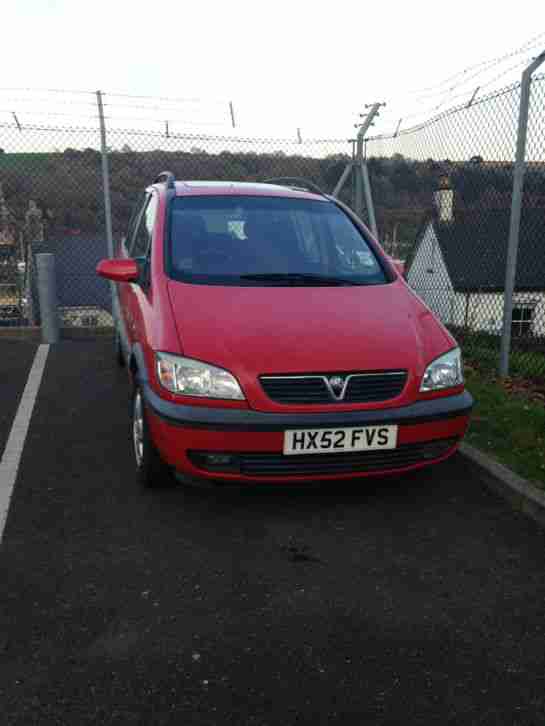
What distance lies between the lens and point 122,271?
417 cm

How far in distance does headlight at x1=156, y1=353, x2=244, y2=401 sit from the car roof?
181 cm

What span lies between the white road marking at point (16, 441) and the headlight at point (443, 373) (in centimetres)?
234

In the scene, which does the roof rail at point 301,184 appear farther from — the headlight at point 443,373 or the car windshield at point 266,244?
the headlight at point 443,373

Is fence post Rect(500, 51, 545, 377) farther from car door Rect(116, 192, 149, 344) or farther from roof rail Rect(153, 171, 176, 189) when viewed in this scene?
car door Rect(116, 192, 149, 344)

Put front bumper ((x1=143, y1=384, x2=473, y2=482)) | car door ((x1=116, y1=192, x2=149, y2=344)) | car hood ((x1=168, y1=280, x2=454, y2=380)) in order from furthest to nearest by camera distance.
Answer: car door ((x1=116, y1=192, x2=149, y2=344))
car hood ((x1=168, y1=280, x2=454, y2=380))
front bumper ((x1=143, y1=384, x2=473, y2=482))

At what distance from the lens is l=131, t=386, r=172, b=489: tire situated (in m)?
3.56

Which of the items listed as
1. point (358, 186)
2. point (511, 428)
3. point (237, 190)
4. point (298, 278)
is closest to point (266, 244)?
point (298, 278)

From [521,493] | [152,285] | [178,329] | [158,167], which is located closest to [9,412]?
[152,285]

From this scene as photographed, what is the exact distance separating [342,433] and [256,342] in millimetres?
641

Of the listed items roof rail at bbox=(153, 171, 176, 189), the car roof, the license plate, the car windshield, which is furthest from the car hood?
roof rail at bbox=(153, 171, 176, 189)

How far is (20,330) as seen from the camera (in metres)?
8.23

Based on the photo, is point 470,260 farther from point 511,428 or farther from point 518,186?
point 511,428

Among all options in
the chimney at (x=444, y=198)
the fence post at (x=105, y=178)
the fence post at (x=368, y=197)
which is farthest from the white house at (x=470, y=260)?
the fence post at (x=105, y=178)

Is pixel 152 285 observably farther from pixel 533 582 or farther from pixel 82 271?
pixel 82 271
